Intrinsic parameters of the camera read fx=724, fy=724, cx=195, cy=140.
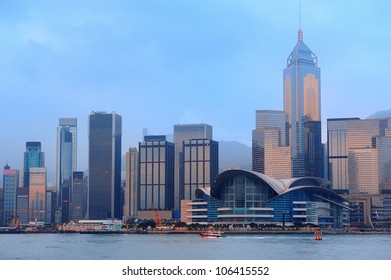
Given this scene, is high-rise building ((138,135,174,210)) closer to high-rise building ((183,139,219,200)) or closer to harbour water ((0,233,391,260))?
high-rise building ((183,139,219,200))

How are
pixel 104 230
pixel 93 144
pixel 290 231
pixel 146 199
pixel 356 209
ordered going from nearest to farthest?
pixel 290 231
pixel 104 230
pixel 356 209
pixel 146 199
pixel 93 144

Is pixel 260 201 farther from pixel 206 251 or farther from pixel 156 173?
pixel 156 173

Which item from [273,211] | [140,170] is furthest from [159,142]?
[273,211]

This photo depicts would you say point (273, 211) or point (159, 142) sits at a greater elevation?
point (159, 142)

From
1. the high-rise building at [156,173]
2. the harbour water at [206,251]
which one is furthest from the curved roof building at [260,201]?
the high-rise building at [156,173]

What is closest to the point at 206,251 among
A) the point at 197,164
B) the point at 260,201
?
the point at 260,201
